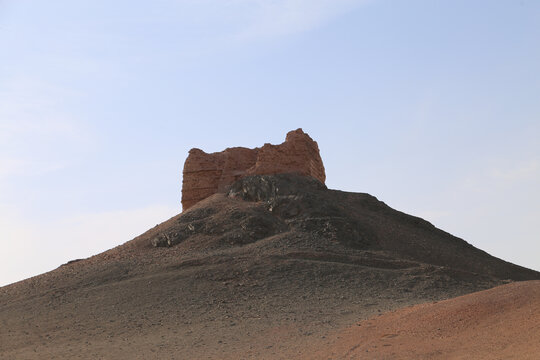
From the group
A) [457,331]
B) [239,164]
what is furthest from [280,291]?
[239,164]

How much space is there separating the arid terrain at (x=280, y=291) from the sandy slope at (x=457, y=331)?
5 centimetres

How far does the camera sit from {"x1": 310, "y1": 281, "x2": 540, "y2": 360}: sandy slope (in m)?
15.3

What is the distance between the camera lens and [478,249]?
34.5 metres

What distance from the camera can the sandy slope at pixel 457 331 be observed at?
603 inches

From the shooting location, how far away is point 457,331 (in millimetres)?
16953

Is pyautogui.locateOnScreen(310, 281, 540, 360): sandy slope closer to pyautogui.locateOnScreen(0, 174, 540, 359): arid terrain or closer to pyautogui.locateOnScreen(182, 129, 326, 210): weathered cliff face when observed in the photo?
pyautogui.locateOnScreen(0, 174, 540, 359): arid terrain

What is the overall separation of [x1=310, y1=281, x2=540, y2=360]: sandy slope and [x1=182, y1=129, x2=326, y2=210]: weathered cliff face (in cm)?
1677

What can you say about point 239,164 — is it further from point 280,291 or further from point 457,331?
point 457,331

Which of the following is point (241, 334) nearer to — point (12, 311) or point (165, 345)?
point (165, 345)

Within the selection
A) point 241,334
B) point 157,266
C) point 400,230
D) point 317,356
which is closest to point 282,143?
point 400,230

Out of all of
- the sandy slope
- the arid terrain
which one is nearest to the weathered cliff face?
the arid terrain

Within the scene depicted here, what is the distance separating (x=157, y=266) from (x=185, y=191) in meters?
9.47

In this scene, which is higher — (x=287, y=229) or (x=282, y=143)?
(x=282, y=143)

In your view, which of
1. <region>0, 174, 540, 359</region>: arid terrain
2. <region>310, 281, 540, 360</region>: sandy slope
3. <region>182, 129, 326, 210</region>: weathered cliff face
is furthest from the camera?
<region>182, 129, 326, 210</region>: weathered cliff face
